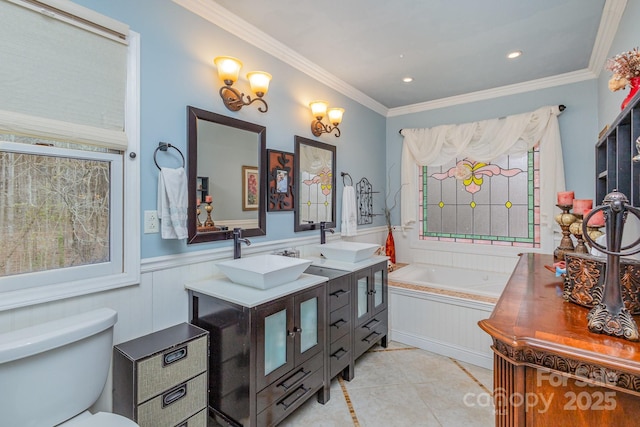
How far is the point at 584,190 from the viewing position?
9.60ft

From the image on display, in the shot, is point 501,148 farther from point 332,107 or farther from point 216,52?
point 216,52

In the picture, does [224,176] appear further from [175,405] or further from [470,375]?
[470,375]

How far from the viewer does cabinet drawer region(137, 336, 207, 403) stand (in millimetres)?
1365

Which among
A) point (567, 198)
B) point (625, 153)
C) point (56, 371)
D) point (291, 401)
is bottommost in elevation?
point (291, 401)

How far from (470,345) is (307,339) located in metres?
1.59

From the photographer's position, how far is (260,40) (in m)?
2.29

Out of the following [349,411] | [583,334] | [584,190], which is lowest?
[349,411]

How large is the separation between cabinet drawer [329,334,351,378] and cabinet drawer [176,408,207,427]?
860mm

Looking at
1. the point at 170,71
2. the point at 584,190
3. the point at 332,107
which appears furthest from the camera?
the point at 332,107

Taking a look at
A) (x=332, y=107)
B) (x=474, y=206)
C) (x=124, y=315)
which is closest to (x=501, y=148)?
(x=474, y=206)

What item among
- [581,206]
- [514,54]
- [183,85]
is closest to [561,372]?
[581,206]

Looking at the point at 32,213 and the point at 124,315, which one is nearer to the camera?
the point at 32,213

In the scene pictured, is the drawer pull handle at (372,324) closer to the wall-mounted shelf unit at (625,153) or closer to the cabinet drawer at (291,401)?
the cabinet drawer at (291,401)

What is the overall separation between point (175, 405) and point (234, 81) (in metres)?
1.88
